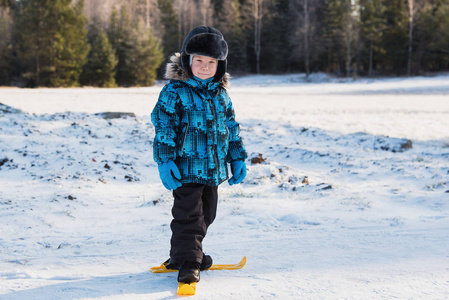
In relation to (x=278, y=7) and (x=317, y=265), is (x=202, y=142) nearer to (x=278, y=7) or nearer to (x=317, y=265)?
(x=317, y=265)

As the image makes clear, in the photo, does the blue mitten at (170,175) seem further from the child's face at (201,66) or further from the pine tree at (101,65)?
the pine tree at (101,65)

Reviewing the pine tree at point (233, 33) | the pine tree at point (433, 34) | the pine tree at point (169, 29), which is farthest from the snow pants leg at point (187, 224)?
the pine tree at point (169, 29)

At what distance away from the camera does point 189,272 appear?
2.42 meters

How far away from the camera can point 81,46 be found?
2803 centimetres

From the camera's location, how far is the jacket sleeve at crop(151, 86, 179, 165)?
2.39 m

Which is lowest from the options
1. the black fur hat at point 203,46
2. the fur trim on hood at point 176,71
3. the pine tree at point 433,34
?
the fur trim on hood at point 176,71

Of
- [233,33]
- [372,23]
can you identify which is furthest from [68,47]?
[372,23]

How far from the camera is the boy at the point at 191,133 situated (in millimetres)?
2447

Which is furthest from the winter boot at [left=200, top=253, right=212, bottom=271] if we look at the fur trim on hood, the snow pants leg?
the fur trim on hood

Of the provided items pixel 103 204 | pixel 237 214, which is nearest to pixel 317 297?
pixel 237 214

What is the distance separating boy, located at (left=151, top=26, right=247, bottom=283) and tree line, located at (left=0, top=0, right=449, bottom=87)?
90.1 ft

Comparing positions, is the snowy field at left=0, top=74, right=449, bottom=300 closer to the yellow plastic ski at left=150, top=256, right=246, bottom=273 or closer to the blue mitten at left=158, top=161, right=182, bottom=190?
the yellow plastic ski at left=150, top=256, right=246, bottom=273

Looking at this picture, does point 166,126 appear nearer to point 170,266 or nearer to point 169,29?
point 170,266

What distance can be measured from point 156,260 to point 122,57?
32982mm
